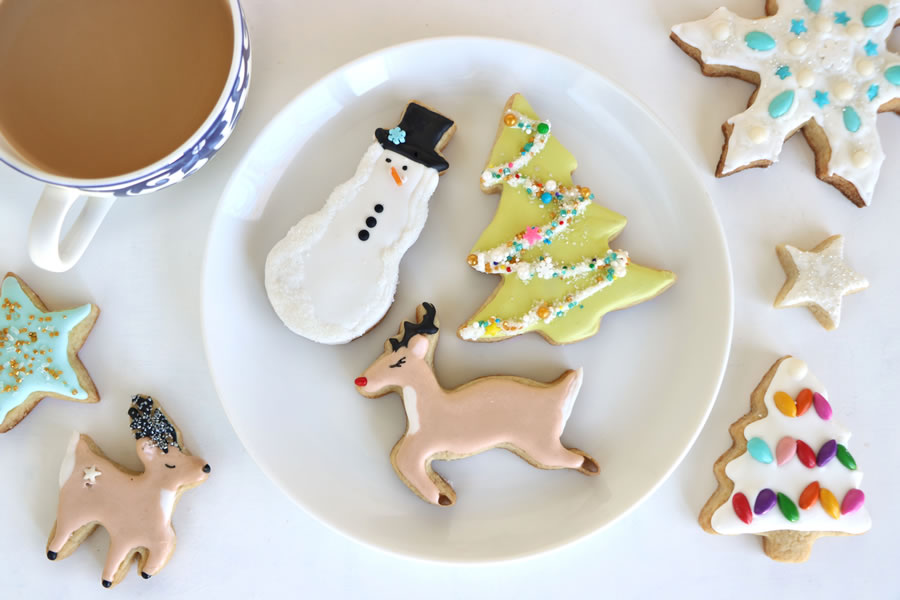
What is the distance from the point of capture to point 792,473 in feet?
3.58

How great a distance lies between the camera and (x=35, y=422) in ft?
3.75

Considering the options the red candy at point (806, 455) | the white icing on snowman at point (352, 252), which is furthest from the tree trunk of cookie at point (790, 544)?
Result: the white icing on snowman at point (352, 252)

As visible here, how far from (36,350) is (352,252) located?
54 centimetres

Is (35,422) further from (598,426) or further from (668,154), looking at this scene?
(668,154)

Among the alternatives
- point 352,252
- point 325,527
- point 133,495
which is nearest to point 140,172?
point 352,252

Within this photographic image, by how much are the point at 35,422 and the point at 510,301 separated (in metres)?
0.83

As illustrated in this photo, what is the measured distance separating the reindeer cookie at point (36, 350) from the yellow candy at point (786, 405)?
1.13 m

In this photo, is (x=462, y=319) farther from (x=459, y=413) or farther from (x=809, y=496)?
(x=809, y=496)

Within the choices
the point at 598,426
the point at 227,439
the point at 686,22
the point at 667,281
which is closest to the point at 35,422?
the point at 227,439

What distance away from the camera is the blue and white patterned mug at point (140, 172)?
898mm

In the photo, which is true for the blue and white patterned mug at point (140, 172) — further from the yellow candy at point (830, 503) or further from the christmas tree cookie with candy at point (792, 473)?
the yellow candy at point (830, 503)

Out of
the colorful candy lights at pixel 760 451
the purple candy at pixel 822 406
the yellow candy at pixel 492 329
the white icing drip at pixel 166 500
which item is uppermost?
the yellow candy at pixel 492 329

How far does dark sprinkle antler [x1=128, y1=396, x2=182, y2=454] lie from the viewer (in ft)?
3.57

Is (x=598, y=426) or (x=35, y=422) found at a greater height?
(x=35, y=422)
